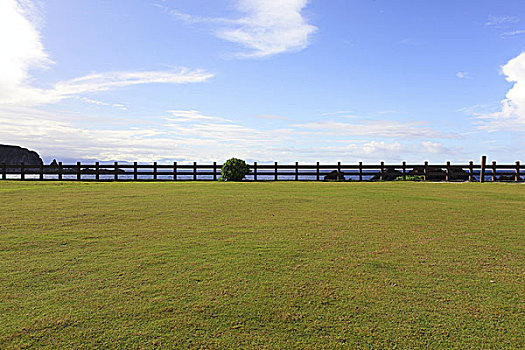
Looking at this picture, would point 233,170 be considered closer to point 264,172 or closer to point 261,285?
point 264,172

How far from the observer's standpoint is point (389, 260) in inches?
171

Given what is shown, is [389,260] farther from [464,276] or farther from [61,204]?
[61,204]

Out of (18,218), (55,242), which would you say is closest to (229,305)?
(55,242)

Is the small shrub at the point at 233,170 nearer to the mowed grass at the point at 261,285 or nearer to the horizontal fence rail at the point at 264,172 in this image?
the horizontal fence rail at the point at 264,172

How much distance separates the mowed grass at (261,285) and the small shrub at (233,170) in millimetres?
16210

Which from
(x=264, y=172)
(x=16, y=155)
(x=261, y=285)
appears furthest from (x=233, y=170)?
(x=16, y=155)

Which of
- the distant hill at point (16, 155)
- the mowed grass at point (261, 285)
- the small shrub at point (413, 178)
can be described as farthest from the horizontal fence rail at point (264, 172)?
the distant hill at point (16, 155)

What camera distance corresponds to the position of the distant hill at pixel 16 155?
112950 mm

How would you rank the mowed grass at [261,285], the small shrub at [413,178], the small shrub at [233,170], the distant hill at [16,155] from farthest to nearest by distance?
the distant hill at [16,155], the small shrub at [413,178], the small shrub at [233,170], the mowed grass at [261,285]

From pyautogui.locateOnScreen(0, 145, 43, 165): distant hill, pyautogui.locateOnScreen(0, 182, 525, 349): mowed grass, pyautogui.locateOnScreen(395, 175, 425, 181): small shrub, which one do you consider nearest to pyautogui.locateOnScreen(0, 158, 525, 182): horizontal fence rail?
pyautogui.locateOnScreen(395, 175, 425, 181): small shrub

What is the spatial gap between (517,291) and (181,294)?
305 cm

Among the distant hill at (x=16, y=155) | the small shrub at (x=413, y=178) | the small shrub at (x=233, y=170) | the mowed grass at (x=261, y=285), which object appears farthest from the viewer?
the distant hill at (x=16, y=155)

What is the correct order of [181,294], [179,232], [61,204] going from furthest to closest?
1. [61,204]
2. [179,232]
3. [181,294]

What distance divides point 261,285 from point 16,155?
13659cm
